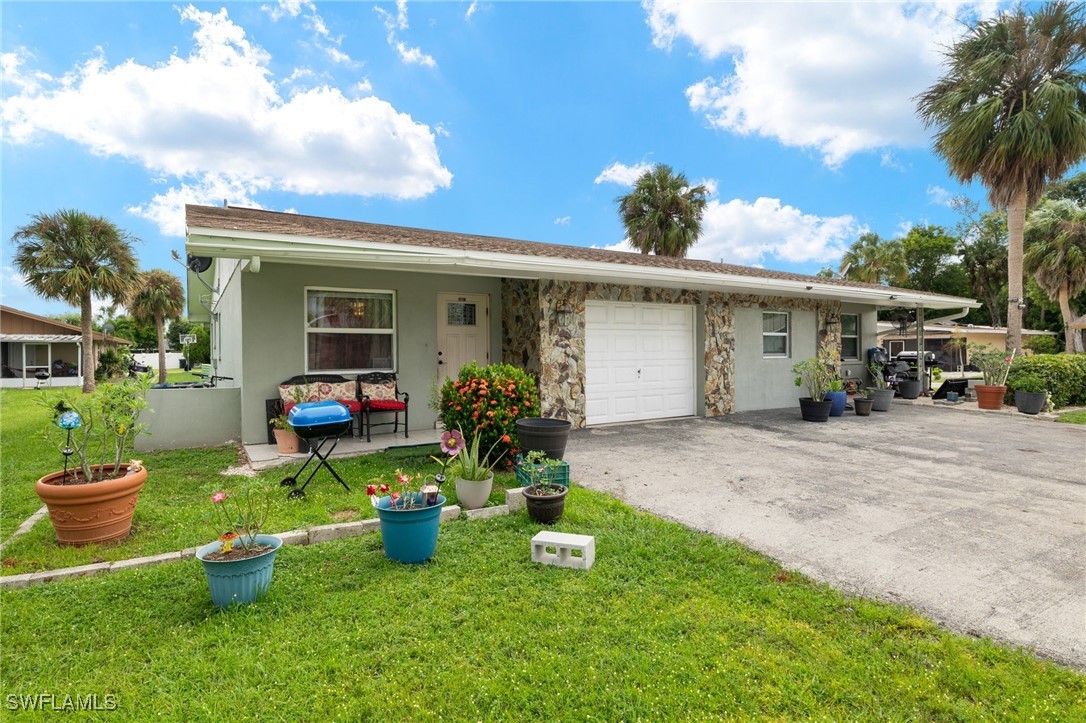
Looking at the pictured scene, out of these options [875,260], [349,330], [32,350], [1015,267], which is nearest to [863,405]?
[1015,267]

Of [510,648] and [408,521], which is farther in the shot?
[408,521]

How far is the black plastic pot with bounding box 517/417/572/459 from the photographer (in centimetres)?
492

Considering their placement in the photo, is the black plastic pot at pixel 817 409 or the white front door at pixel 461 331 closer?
the white front door at pixel 461 331

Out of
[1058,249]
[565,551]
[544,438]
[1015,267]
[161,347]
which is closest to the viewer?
[565,551]

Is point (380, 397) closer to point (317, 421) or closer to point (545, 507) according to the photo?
point (317, 421)

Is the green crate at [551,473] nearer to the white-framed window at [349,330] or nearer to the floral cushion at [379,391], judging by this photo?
the floral cushion at [379,391]

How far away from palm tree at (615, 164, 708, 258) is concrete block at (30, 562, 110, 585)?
18.4 meters

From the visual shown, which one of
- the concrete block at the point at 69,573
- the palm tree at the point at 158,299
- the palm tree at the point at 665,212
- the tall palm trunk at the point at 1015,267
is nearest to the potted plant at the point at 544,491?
the concrete block at the point at 69,573

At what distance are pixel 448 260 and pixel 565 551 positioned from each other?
416 centimetres

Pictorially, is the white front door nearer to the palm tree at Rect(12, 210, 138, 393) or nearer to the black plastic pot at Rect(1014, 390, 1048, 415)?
the black plastic pot at Rect(1014, 390, 1048, 415)

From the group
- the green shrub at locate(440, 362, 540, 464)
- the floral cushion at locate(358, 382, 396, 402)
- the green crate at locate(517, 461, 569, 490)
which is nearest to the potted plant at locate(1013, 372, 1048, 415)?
the green shrub at locate(440, 362, 540, 464)

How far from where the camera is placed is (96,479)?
12.5ft

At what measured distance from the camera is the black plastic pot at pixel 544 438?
16.1 ft

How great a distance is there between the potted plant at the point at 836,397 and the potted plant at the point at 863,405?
1.00 ft
